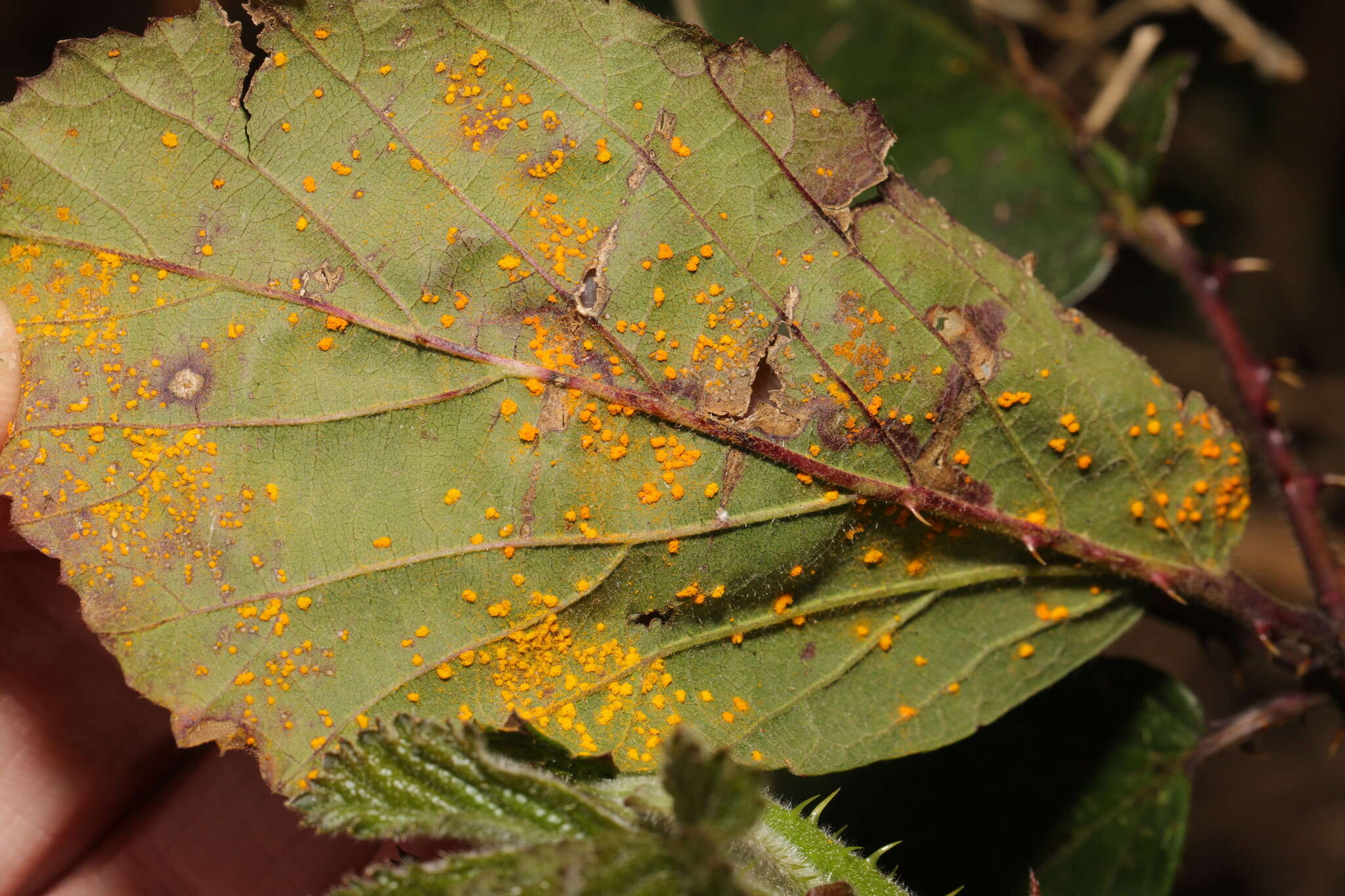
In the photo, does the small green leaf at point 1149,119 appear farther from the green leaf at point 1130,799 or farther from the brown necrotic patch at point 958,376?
the green leaf at point 1130,799

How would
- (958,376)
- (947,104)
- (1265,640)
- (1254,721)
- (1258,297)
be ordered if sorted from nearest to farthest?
1. (958,376)
2. (1265,640)
3. (1254,721)
4. (947,104)
5. (1258,297)

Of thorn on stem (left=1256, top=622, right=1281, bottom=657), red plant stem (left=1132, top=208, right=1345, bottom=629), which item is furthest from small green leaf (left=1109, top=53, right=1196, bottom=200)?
thorn on stem (left=1256, top=622, right=1281, bottom=657)

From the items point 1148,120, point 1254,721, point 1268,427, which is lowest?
point 1254,721

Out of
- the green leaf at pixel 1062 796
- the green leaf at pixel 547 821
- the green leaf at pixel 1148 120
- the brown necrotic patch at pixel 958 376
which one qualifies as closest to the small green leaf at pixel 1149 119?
the green leaf at pixel 1148 120

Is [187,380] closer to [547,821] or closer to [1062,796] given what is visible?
[547,821]

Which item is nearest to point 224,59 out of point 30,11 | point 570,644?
point 570,644

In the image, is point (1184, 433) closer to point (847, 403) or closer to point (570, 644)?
point (847, 403)

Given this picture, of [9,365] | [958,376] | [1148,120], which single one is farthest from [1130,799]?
[9,365]
